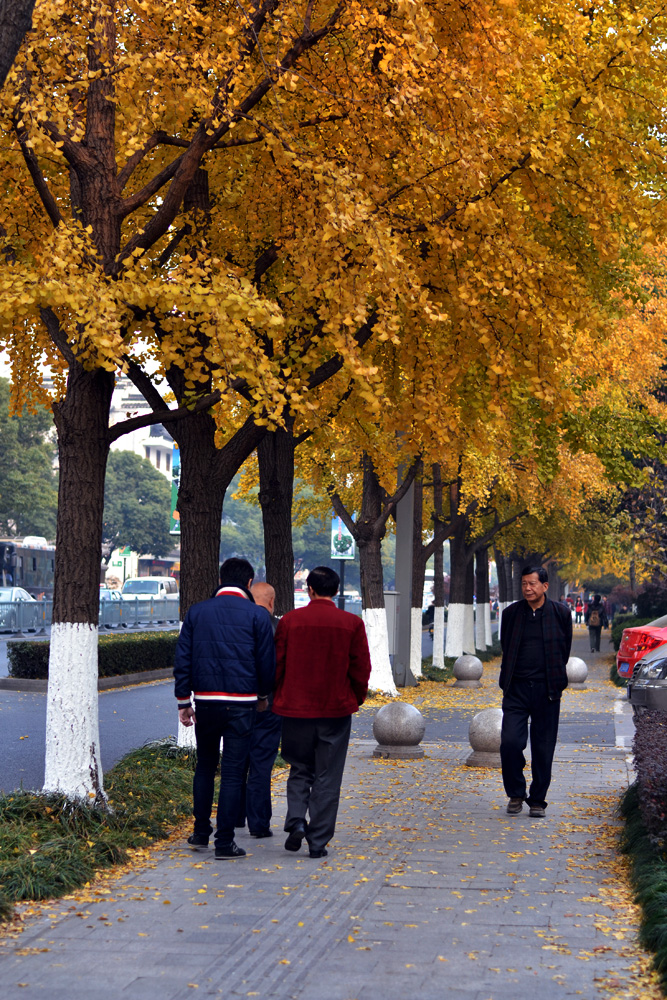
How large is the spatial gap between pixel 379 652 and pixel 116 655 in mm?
5656

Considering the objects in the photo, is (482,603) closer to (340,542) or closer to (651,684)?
(340,542)

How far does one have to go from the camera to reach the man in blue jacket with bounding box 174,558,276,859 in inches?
317

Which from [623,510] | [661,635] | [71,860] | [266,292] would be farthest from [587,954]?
[623,510]

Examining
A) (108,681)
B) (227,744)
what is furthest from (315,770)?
(108,681)

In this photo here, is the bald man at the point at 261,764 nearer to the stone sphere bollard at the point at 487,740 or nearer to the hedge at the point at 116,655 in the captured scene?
the stone sphere bollard at the point at 487,740

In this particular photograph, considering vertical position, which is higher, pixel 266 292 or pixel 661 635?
pixel 266 292

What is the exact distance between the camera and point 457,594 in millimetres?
34000

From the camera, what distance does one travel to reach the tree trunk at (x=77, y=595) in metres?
9.04

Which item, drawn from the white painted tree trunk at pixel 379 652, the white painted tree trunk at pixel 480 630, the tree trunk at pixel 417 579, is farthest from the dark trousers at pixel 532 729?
the white painted tree trunk at pixel 480 630

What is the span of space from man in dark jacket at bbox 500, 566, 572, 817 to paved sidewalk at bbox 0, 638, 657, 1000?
342 mm

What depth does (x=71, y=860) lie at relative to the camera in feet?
24.9

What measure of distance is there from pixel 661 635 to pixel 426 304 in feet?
39.2

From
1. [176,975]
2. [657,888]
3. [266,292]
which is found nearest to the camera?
[176,975]

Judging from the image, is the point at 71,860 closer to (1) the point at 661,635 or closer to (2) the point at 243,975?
(2) the point at 243,975
